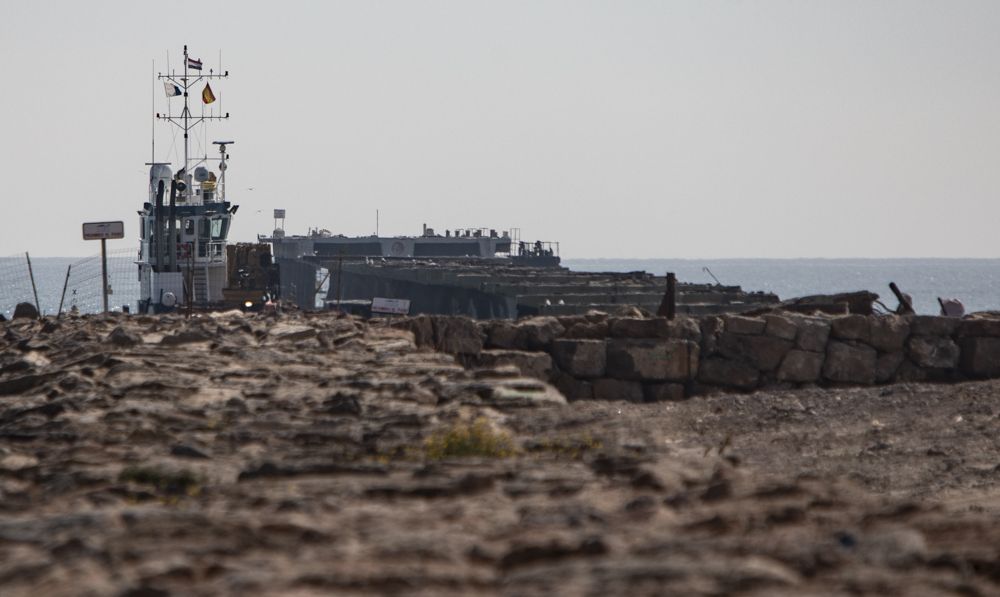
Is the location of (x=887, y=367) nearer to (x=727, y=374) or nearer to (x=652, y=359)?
(x=727, y=374)

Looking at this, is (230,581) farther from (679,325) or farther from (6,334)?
(6,334)

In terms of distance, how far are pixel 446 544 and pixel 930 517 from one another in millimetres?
2281

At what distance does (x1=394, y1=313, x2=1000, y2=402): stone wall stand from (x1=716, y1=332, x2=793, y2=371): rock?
1 cm

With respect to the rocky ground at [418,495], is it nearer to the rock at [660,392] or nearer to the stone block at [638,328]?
the rock at [660,392]

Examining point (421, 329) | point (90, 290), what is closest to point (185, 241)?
point (421, 329)

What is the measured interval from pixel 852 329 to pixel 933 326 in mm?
1082

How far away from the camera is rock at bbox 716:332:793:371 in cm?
1909

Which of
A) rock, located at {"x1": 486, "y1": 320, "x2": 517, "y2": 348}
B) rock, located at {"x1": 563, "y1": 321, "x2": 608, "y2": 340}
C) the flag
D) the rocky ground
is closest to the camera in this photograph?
the rocky ground

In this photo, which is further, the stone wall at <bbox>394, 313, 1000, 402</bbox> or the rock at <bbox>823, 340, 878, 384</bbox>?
the rock at <bbox>823, 340, 878, 384</bbox>

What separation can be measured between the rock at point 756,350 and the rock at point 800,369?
10 centimetres

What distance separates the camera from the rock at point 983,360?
1919 centimetres

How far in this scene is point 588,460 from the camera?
8.07 m

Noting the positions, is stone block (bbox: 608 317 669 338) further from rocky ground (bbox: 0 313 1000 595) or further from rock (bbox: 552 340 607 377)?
rocky ground (bbox: 0 313 1000 595)

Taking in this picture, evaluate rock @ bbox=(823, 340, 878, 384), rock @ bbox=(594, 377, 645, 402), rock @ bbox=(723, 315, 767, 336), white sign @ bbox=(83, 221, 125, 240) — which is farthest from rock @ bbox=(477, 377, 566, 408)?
white sign @ bbox=(83, 221, 125, 240)
